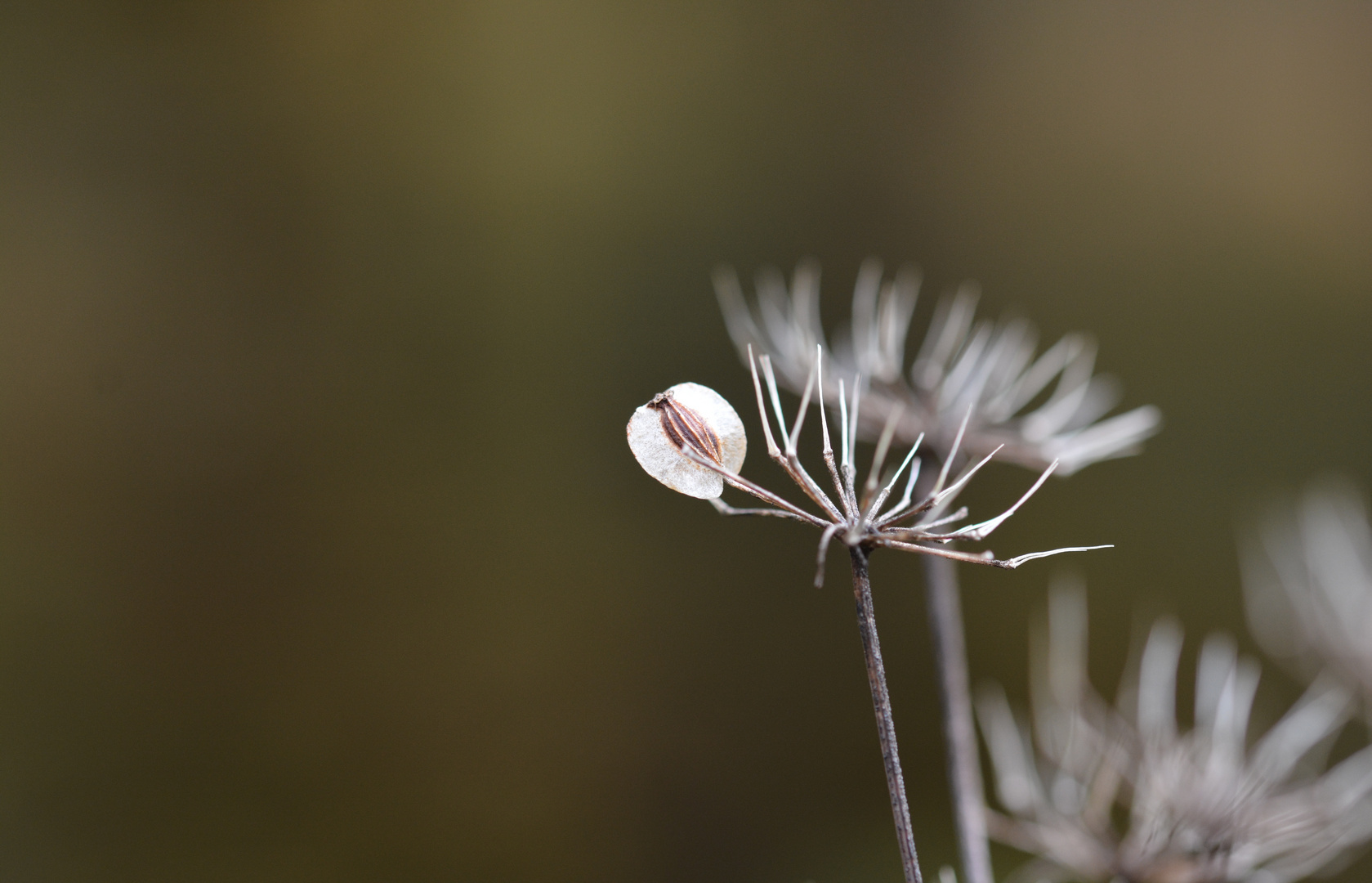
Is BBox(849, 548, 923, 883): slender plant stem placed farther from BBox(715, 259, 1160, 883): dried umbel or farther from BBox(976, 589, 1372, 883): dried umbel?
BBox(976, 589, 1372, 883): dried umbel

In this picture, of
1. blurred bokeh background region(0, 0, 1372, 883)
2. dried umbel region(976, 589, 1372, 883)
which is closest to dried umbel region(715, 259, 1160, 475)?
dried umbel region(976, 589, 1372, 883)

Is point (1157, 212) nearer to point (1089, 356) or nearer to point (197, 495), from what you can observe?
point (1089, 356)

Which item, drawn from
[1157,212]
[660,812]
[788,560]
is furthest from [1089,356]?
[660,812]

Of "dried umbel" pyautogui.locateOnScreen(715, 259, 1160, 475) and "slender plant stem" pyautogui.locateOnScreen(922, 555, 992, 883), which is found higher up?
"dried umbel" pyautogui.locateOnScreen(715, 259, 1160, 475)

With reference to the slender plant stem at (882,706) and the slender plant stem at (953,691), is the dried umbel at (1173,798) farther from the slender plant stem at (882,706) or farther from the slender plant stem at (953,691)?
the slender plant stem at (882,706)

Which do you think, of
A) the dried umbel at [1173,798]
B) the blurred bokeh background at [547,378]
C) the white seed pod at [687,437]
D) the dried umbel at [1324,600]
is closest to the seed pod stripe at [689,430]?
the white seed pod at [687,437]

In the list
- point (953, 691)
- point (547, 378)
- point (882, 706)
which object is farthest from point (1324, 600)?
point (547, 378)
